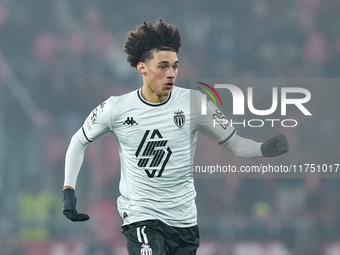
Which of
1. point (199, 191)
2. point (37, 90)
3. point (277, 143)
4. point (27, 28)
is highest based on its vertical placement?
point (27, 28)

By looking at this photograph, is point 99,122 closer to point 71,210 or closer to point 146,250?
point 71,210

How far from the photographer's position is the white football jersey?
4398mm

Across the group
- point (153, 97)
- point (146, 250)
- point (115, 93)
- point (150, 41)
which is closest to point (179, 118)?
point (153, 97)

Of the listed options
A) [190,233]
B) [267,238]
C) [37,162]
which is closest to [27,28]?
[37,162]

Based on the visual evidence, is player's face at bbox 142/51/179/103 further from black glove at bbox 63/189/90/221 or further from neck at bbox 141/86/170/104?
black glove at bbox 63/189/90/221

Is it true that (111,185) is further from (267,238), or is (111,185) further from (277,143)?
(277,143)

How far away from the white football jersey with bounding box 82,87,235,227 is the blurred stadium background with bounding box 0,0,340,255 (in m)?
2.61

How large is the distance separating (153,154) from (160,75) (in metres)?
0.48

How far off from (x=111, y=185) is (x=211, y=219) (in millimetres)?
1010

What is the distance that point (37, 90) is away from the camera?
24.1 feet

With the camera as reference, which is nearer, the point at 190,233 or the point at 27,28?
the point at 190,233

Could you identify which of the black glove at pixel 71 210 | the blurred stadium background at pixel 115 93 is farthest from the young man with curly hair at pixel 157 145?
the blurred stadium background at pixel 115 93

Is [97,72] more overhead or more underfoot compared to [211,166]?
more overhead

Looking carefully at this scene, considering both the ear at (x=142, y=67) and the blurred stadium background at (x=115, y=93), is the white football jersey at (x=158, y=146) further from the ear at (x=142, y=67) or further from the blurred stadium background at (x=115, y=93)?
the blurred stadium background at (x=115, y=93)
